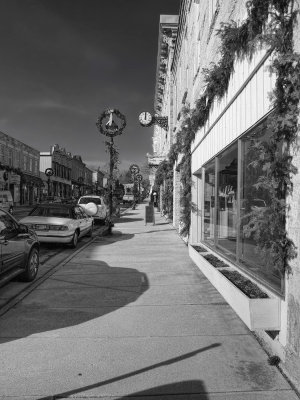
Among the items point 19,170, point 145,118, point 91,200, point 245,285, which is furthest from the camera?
point 19,170

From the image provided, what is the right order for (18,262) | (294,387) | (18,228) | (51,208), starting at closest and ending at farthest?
(294,387) → (18,262) → (18,228) → (51,208)

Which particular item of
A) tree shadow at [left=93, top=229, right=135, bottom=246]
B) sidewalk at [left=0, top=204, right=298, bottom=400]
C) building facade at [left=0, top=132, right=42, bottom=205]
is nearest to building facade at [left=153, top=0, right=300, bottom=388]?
sidewalk at [left=0, top=204, right=298, bottom=400]

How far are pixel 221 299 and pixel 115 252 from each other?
5.32 m

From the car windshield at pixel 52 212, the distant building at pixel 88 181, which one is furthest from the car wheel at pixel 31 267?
the distant building at pixel 88 181

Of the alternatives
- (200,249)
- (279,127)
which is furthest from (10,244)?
(279,127)

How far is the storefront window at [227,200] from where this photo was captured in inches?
252

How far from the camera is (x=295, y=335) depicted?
11.1 feet

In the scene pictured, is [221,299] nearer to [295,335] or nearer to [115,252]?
[295,335]

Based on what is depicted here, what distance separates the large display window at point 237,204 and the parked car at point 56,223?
14.7ft

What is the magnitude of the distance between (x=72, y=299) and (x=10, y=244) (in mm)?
1391

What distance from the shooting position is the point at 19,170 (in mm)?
48469

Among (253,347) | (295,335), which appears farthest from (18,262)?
(295,335)

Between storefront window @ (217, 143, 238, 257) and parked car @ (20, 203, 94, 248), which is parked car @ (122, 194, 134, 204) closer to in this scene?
parked car @ (20, 203, 94, 248)

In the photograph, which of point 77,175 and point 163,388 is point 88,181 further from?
point 163,388
